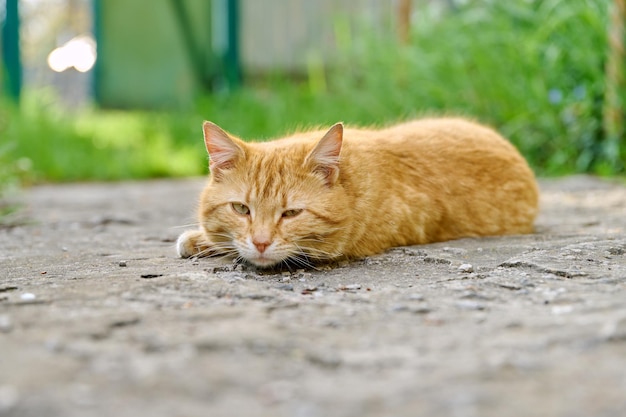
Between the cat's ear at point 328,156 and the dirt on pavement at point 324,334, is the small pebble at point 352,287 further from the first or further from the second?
the cat's ear at point 328,156

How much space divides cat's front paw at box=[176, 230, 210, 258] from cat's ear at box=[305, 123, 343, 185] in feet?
1.77

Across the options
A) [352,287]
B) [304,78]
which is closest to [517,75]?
[304,78]

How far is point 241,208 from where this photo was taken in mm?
2871

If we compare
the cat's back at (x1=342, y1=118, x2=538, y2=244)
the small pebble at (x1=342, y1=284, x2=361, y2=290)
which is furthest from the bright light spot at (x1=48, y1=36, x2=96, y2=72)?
the small pebble at (x1=342, y1=284, x2=361, y2=290)

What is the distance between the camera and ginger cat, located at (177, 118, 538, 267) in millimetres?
2809

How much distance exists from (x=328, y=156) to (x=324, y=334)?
111 centimetres

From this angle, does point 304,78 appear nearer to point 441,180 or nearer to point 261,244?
point 441,180

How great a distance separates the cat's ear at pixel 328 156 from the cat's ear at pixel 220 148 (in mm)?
286

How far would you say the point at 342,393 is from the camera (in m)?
1.51

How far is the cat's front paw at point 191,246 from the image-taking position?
9.89ft

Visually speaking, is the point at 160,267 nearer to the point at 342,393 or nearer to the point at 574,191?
the point at 342,393

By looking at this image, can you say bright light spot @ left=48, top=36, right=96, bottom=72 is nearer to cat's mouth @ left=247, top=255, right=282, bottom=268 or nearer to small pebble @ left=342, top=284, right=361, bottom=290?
cat's mouth @ left=247, top=255, right=282, bottom=268

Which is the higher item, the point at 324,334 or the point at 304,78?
the point at 304,78

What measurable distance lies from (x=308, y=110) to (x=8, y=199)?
378 cm
